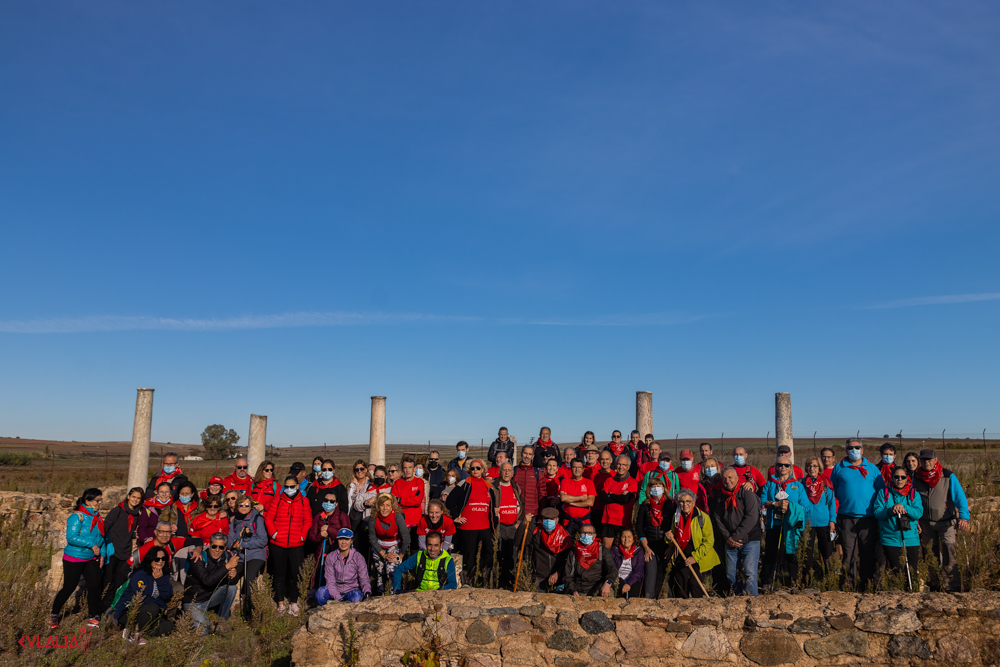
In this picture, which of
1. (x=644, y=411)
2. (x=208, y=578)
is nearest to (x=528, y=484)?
(x=208, y=578)

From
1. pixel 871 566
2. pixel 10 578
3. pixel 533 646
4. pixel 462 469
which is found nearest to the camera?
pixel 533 646

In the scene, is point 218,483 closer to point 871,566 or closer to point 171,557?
point 171,557

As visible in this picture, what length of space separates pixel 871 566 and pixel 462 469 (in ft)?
18.4

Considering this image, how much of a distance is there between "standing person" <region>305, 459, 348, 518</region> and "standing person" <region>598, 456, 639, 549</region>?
3538 millimetres

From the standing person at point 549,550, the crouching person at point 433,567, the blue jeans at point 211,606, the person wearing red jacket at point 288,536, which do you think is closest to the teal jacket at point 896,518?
the standing person at point 549,550

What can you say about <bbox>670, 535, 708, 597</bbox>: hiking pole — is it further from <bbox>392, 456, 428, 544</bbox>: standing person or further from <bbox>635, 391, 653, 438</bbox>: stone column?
<bbox>635, 391, 653, 438</bbox>: stone column

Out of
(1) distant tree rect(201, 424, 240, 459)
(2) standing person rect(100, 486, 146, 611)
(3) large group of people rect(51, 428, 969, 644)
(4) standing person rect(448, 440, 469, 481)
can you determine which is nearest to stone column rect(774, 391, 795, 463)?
(3) large group of people rect(51, 428, 969, 644)

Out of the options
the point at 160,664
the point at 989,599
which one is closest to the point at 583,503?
the point at 989,599

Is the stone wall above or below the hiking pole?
below

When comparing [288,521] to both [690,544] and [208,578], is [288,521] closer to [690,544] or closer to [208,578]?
[208,578]

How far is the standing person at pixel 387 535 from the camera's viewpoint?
8.09 metres

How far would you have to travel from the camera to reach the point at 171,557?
8352mm

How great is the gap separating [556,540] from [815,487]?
3220mm

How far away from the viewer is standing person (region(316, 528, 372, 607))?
788 cm
